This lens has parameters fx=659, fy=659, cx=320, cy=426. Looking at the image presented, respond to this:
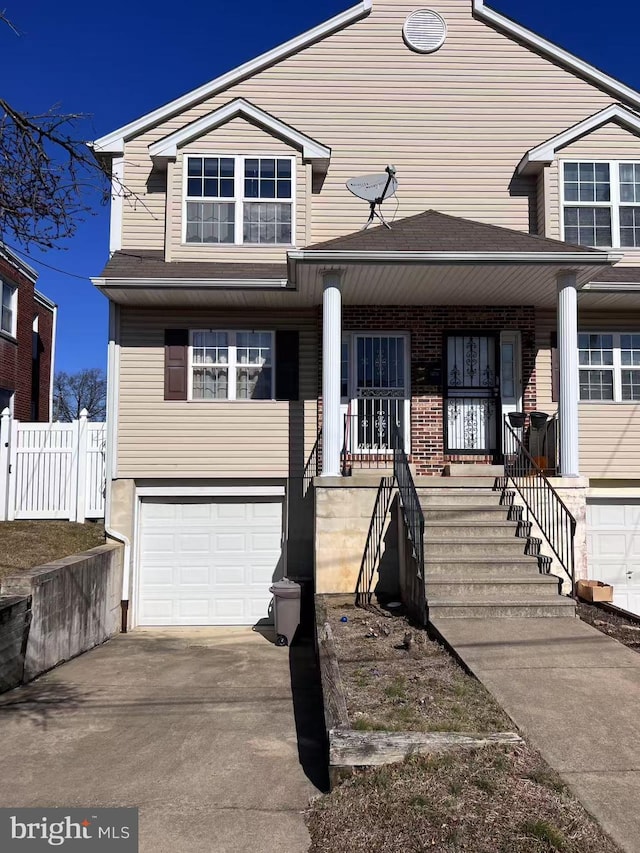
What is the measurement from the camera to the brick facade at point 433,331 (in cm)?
1095

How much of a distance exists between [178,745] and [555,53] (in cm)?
1232

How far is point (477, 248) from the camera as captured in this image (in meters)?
9.36

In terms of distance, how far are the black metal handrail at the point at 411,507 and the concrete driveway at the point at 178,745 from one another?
1888mm

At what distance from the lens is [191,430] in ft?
36.0

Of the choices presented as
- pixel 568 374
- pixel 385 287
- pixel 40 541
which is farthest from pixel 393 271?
pixel 40 541

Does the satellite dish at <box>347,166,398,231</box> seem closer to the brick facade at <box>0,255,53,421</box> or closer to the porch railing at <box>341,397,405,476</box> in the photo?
the porch railing at <box>341,397,405,476</box>

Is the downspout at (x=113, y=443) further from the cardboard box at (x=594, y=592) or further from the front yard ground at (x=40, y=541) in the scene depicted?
the cardboard box at (x=594, y=592)

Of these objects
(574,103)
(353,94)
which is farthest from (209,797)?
(574,103)

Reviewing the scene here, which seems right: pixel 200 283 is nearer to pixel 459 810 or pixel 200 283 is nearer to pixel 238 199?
pixel 238 199

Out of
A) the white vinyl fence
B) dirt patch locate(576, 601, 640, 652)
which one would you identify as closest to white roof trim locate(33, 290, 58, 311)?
the white vinyl fence

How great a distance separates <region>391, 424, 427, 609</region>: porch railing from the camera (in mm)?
7312

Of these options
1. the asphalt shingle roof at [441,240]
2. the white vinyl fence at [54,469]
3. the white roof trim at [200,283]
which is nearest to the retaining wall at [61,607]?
the white vinyl fence at [54,469]

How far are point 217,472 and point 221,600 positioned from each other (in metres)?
2.20

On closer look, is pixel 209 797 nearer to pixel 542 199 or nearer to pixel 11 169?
pixel 11 169
